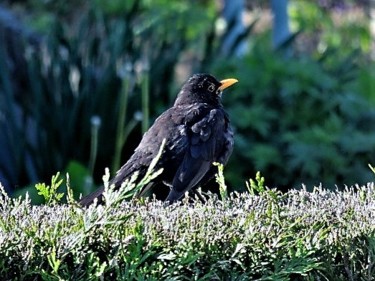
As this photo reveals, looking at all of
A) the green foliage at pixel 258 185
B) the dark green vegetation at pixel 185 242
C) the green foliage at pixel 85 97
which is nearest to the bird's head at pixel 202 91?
the green foliage at pixel 85 97

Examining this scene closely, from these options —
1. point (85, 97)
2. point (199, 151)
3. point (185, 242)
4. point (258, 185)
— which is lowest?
point (185, 242)

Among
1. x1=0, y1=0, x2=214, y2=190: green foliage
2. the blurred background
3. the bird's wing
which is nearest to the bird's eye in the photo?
the bird's wing

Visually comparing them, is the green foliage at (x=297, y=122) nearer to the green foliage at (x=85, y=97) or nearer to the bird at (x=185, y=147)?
the green foliage at (x=85, y=97)

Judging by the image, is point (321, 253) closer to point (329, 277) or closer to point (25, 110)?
point (329, 277)

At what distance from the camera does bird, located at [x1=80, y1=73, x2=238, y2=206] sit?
5.55 meters

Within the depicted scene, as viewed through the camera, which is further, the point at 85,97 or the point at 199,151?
the point at 85,97

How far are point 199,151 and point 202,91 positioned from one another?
0.63 m

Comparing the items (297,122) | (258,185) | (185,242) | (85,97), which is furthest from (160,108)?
(185,242)

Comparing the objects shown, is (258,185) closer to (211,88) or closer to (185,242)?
(185,242)

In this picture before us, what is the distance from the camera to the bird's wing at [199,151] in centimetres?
557

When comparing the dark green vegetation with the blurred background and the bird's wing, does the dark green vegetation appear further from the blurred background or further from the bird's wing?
the blurred background

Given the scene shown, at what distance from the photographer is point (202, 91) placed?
20.6 ft

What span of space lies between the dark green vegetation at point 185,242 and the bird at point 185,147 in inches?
76.2

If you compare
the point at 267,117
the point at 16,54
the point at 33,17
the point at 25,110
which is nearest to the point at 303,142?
the point at 267,117
